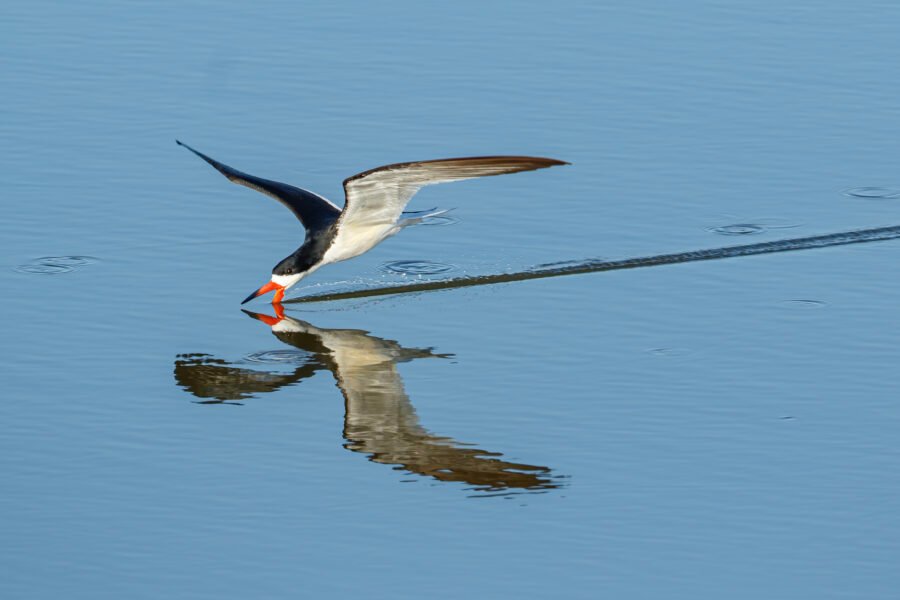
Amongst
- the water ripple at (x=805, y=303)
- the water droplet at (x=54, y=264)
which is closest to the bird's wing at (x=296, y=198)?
the water droplet at (x=54, y=264)

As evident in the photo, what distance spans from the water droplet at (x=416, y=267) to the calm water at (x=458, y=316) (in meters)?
0.04

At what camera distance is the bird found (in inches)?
440

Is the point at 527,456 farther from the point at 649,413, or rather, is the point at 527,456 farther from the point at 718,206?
the point at 718,206

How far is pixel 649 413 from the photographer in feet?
31.8

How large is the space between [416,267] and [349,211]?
0.70m

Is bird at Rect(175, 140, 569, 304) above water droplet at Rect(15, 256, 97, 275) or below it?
above

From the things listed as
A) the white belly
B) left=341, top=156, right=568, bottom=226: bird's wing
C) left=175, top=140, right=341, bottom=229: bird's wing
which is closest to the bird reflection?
the white belly

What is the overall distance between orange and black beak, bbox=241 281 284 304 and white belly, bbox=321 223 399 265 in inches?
17.0

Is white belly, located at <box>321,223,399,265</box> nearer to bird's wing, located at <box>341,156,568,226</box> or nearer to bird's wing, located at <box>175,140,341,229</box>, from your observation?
bird's wing, located at <box>341,156,568,226</box>

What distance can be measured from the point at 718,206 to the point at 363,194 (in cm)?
286

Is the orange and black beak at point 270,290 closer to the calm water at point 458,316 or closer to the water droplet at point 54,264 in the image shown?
the calm water at point 458,316

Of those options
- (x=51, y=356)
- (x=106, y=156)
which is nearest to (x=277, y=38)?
(x=106, y=156)

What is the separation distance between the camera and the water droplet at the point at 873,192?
13367 millimetres

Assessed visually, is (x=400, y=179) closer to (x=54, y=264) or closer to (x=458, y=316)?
(x=458, y=316)
